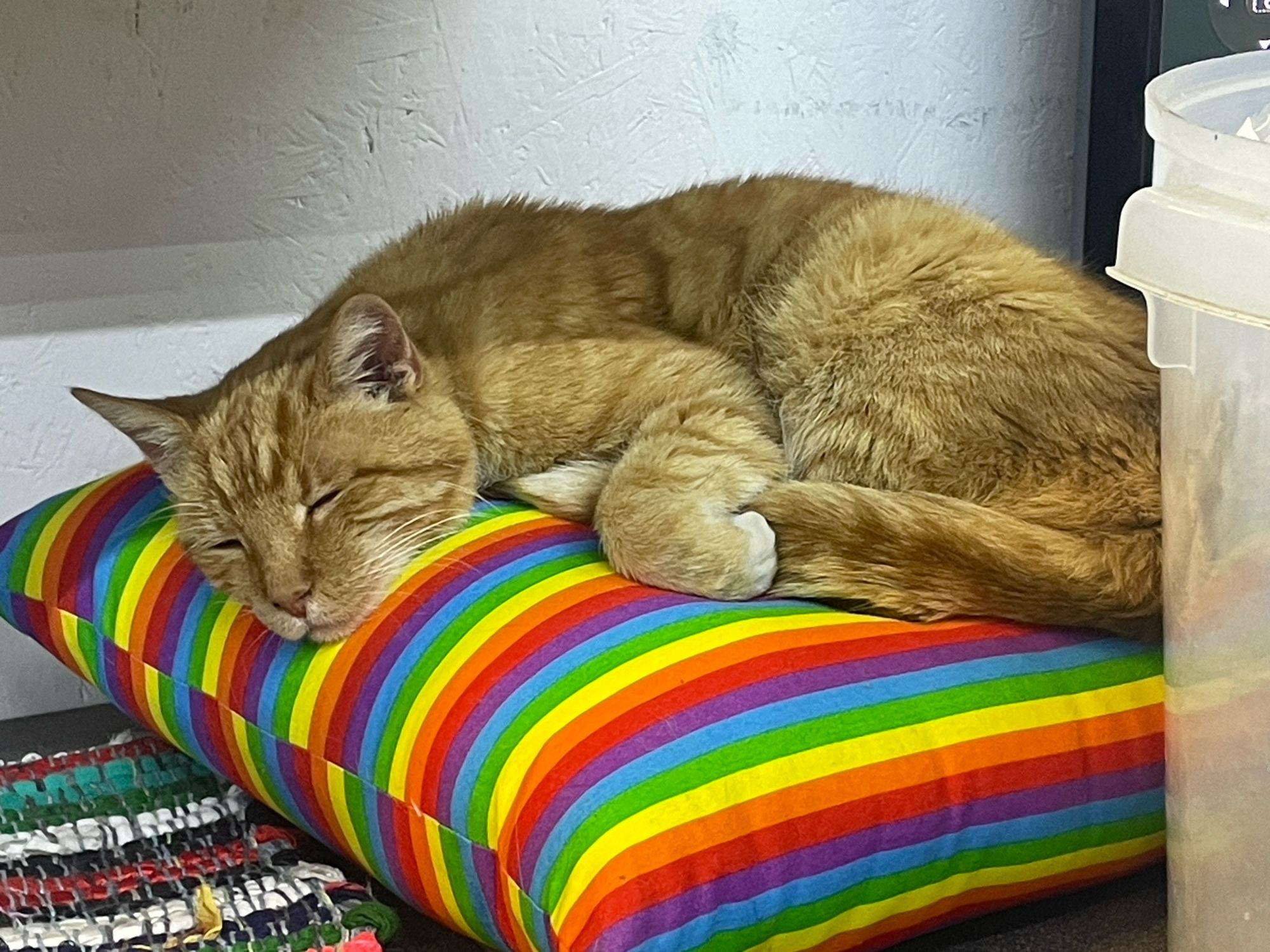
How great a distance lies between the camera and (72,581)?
1651 mm

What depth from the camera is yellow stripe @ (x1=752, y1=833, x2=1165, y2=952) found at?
1139mm

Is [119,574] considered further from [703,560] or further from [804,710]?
[804,710]

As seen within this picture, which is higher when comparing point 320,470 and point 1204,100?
point 1204,100

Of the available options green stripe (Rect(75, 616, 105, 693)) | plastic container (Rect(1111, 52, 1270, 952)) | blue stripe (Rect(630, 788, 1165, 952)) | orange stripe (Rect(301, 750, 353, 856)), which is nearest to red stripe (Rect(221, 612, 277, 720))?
orange stripe (Rect(301, 750, 353, 856))

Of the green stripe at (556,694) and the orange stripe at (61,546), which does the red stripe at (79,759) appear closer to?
the orange stripe at (61,546)

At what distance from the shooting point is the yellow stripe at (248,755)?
1.44 meters

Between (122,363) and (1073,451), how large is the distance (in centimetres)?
119

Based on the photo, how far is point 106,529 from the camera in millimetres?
1674

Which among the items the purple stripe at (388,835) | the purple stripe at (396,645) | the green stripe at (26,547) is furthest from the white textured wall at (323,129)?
the purple stripe at (388,835)

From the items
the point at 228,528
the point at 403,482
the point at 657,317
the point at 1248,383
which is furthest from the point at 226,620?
the point at 1248,383

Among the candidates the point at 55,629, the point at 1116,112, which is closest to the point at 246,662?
the point at 55,629

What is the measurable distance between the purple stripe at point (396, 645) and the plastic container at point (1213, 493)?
1.91 ft

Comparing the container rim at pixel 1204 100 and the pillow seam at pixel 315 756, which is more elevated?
the container rim at pixel 1204 100

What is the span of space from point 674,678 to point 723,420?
1.38 ft
